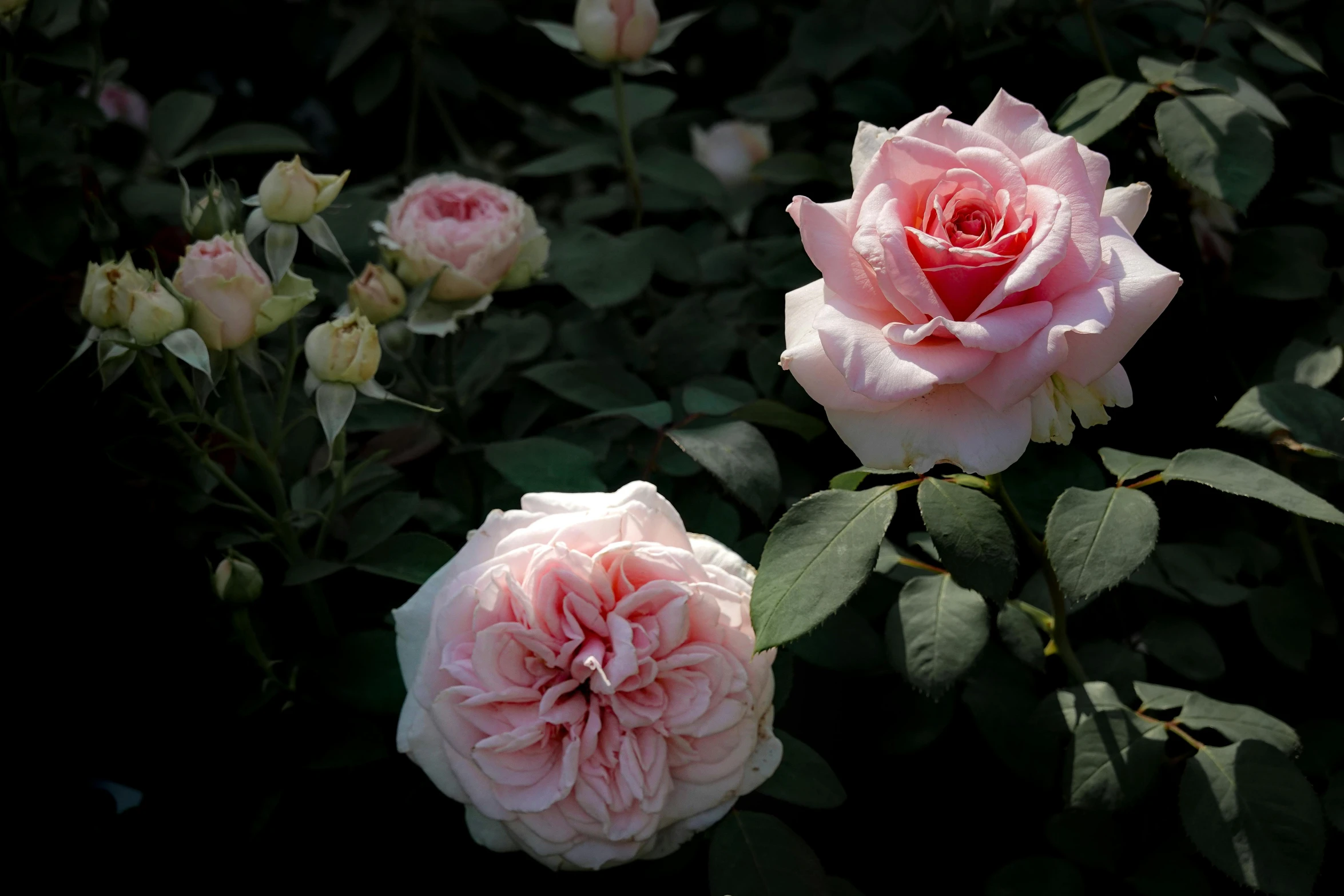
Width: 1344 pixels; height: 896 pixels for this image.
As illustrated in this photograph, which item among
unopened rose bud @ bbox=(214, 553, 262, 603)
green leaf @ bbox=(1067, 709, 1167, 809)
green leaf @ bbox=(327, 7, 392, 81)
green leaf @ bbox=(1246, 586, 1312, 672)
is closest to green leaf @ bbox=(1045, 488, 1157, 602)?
green leaf @ bbox=(1067, 709, 1167, 809)

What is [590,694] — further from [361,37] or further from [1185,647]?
[361,37]

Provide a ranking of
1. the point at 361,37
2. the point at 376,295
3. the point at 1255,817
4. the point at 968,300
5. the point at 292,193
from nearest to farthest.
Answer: the point at 968,300 < the point at 1255,817 < the point at 292,193 < the point at 376,295 < the point at 361,37

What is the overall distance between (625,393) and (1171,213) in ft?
1.81

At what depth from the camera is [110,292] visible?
2.18ft

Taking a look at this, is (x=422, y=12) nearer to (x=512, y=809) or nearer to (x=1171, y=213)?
(x=1171, y=213)

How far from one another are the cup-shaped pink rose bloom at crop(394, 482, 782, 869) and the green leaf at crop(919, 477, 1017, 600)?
0.12 m

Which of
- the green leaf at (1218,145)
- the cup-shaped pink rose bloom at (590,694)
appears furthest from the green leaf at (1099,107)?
the cup-shaped pink rose bloom at (590,694)

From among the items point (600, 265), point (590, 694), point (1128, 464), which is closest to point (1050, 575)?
point (1128, 464)

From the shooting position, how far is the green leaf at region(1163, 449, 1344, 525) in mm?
613

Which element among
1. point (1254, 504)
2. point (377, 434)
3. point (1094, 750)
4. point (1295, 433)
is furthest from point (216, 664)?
point (1254, 504)

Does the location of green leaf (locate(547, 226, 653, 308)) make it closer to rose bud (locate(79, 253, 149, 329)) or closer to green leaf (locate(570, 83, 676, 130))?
green leaf (locate(570, 83, 676, 130))

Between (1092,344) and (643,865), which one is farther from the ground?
(1092,344)

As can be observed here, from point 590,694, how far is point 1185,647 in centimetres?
50

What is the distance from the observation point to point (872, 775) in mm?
917
